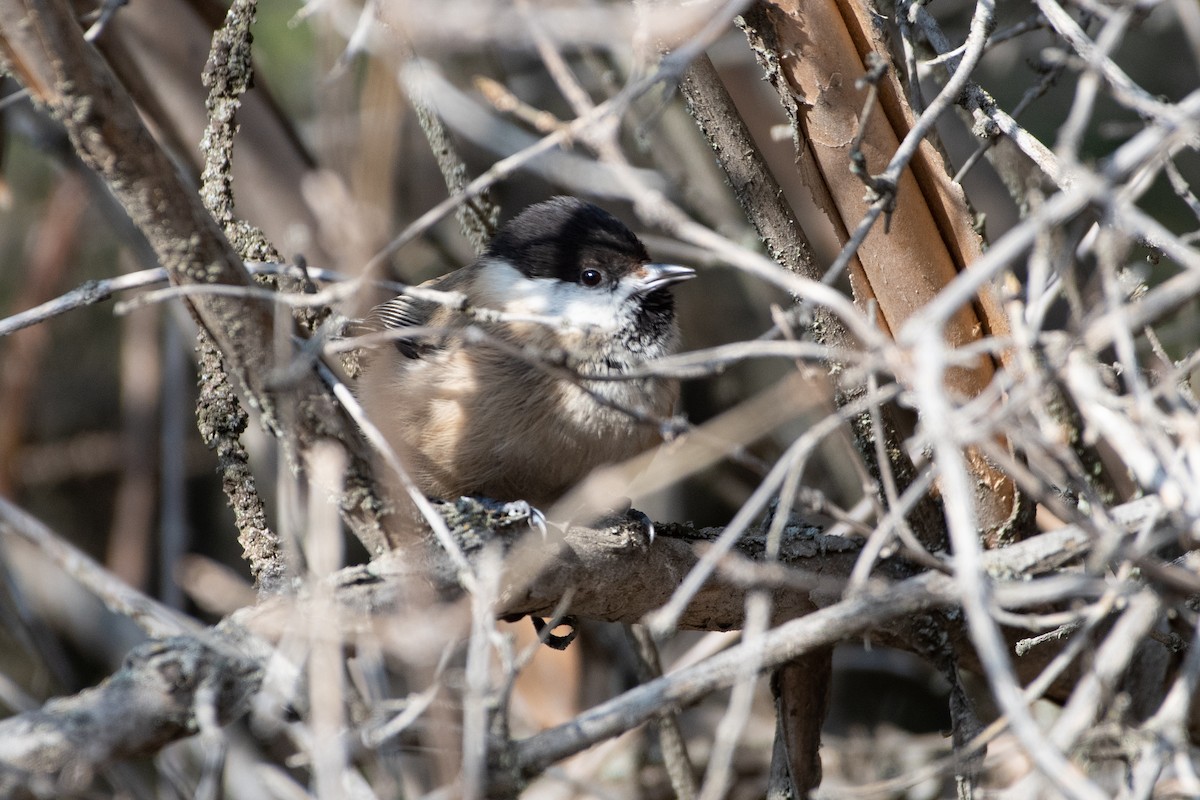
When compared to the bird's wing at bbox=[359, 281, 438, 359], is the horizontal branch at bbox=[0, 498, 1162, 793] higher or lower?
lower

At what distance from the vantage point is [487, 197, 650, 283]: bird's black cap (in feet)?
11.5

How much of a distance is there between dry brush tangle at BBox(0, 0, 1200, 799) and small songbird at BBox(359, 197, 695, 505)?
0.13 m

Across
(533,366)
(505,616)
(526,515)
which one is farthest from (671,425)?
(533,366)

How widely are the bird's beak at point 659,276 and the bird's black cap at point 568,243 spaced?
52 millimetres

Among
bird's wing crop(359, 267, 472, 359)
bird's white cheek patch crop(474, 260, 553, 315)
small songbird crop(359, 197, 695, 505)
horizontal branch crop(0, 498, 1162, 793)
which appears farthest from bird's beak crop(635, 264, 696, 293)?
horizontal branch crop(0, 498, 1162, 793)

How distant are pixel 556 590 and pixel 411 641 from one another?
0.56 meters

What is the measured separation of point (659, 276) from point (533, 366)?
600 millimetres

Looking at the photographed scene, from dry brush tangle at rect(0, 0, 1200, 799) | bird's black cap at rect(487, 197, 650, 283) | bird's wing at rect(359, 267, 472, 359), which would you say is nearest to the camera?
dry brush tangle at rect(0, 0, 1200, 799)

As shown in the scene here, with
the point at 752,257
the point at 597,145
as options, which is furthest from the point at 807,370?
the point at 597,145

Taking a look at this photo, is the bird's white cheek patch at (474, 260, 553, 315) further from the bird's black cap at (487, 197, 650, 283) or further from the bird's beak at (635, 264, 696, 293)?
the bird's beak at (635, 264, 696, 293)

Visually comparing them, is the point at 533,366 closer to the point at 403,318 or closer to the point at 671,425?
the point at 403,318

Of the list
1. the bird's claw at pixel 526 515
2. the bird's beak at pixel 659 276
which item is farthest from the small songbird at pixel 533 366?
the bird's claw at pixel 526 515

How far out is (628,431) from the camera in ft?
10.1

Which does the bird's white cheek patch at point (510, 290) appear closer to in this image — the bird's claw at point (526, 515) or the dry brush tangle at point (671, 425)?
the dry brush tangle at point (671, 425)
